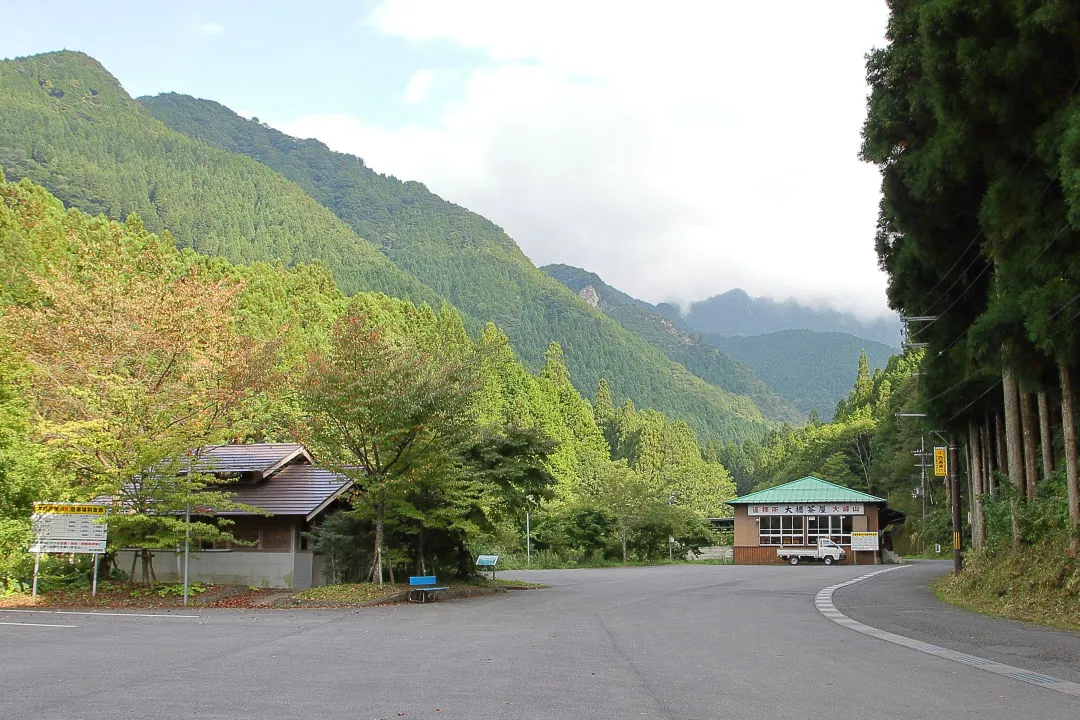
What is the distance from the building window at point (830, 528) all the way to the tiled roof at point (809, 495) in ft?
3.37

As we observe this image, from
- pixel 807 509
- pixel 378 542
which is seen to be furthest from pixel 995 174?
pixel 807 509

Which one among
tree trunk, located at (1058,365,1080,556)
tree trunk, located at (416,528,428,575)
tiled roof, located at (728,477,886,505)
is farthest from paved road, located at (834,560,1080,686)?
tiled roof, located at (728,477,886,505)

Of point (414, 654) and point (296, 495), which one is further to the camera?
point (296, 495)

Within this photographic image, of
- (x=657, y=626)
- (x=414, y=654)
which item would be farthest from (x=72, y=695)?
(x=657, y=626)

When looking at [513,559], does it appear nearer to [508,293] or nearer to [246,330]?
[246,330]

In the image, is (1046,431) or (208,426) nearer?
(1046,431)

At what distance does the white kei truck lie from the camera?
47031 millimetres

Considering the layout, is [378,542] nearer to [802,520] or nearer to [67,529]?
[67,529]

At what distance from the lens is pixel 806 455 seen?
83500 mm

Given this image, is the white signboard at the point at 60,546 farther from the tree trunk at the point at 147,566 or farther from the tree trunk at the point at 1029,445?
the tree trunk at the point at 1029,445

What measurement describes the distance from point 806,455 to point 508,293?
94.7 metres

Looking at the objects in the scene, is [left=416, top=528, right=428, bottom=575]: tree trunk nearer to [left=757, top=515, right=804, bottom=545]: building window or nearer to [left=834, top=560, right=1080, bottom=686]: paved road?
[left=834, top=560, right=1080, bottom=686]: paved road

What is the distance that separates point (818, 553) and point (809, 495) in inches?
152

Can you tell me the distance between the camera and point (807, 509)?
49.5 m
